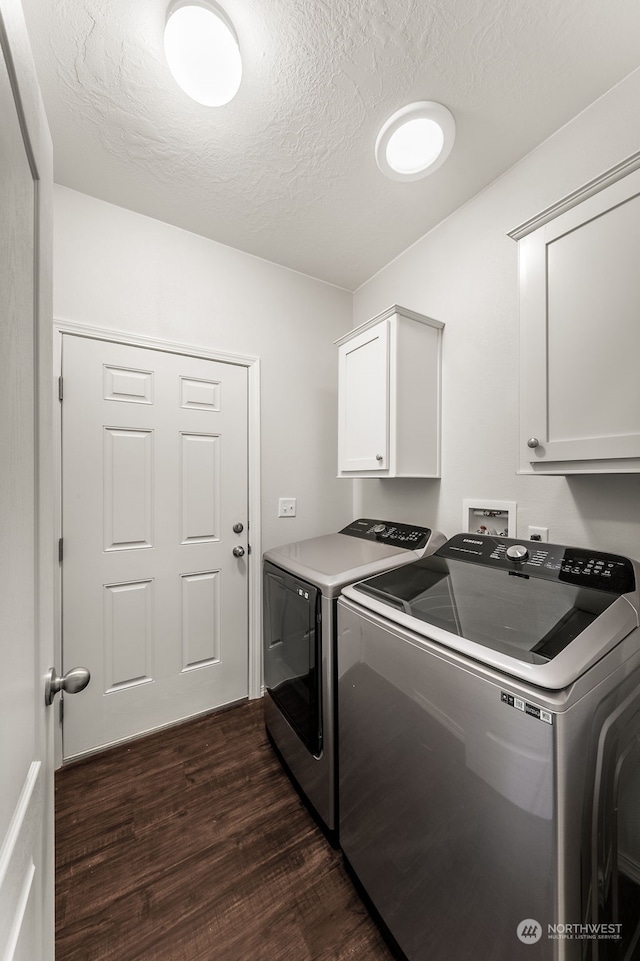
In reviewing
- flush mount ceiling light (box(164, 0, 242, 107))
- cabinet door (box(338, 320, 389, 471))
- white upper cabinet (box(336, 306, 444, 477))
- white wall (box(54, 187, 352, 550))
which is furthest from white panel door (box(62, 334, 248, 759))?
flush mount ceiling light (box(164, 0, 242, 107))

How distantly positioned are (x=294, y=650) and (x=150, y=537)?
94cm

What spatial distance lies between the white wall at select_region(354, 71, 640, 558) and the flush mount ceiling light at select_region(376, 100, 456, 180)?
163 mm

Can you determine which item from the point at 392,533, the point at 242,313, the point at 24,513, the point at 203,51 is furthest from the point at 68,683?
the point at 242,313

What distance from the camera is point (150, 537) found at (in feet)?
6.08

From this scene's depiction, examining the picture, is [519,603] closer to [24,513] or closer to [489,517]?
[489,517]

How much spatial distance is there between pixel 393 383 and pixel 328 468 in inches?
33.9

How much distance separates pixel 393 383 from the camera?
1.74m

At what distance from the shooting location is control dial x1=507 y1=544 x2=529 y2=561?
128 cm

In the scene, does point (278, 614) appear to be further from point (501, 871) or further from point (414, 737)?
point (501, 871)

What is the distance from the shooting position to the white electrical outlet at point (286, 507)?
7.36 ft

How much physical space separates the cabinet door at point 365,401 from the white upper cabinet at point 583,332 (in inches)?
26.9

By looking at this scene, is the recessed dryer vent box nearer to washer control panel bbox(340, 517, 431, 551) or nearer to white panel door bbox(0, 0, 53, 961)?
washer control panel bbox(340, 517, 431, 551)

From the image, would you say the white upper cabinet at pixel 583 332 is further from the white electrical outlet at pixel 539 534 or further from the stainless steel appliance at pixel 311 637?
the stainless steel appliance at pixel 311 637

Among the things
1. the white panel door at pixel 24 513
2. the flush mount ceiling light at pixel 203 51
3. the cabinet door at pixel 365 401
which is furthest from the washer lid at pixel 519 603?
the flush mount ceiling light at pixel 203 51
